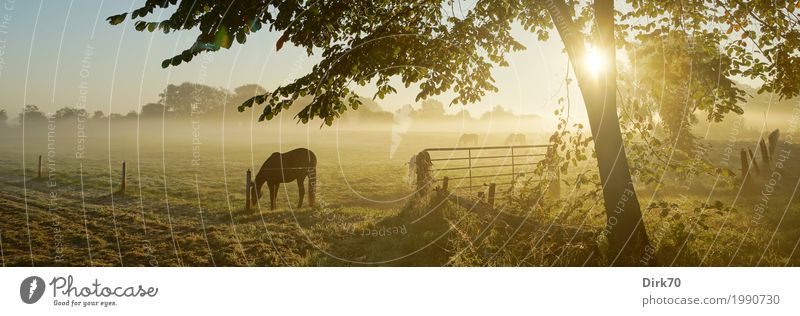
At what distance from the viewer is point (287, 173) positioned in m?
14.8

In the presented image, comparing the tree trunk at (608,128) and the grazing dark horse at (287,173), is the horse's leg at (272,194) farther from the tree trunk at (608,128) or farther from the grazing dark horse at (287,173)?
the tree trunk at (608,128)

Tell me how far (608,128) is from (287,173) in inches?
429

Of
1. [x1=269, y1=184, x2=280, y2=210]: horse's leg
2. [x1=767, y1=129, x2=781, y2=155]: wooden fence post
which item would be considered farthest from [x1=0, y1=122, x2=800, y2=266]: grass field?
[x1=767, y1=129, x2=781, y2=155]: wooden fence post

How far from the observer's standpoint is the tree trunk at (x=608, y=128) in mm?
6836

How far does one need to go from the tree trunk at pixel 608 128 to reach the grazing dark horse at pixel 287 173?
9765 millimetres

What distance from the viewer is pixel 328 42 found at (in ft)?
25.6

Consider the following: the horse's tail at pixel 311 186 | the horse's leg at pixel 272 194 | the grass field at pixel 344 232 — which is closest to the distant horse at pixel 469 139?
the grass field at pixel 344 232

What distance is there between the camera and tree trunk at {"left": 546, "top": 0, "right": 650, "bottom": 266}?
6836 mm

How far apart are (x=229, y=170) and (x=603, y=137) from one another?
2363 cm

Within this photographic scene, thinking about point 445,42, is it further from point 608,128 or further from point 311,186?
point 311,186

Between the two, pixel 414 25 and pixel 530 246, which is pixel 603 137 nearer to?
pixel 530 246

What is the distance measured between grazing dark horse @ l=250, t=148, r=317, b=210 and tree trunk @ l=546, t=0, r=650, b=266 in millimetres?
9765

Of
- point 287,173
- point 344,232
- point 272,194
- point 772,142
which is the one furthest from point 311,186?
point 772,142
